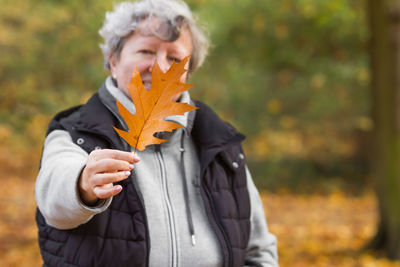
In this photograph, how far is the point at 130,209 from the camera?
4.92 feet

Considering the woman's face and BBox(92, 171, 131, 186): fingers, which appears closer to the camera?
BBox(92, 171, 131, 186): fingers

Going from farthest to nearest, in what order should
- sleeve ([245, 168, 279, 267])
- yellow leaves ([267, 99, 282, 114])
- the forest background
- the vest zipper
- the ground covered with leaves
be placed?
yellow leaves ([267, 99, 282, 114]) < the forest background < the ground covered with leaves < sleeve ([245, 168, 279, 267]) < the vest zipper

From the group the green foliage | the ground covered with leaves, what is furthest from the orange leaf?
the green foliage

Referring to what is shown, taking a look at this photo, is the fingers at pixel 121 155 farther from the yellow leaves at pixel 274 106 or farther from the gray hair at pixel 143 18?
the yellow leaves at pixel 274 106

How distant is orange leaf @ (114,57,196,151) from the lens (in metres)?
1.11

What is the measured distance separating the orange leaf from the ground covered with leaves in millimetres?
4246

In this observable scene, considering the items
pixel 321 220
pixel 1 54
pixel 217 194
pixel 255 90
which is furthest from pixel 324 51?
pixel 217 194

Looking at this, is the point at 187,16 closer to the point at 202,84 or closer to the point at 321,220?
the point at 321,220

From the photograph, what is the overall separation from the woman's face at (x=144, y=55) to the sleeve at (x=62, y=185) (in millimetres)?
316

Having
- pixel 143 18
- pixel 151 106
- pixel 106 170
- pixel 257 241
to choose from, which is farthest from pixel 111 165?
pixel 257 241

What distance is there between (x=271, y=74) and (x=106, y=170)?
9055 mm

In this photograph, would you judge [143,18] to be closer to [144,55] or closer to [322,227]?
[144,55]

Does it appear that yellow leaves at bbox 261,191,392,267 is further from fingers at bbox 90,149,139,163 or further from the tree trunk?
fingers at bbox 90,149,139,163

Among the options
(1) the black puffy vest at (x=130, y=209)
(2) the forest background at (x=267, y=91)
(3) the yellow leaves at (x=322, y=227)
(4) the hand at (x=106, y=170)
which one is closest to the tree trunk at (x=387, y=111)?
(3) the yellow leaves at (x=322, y=227)
